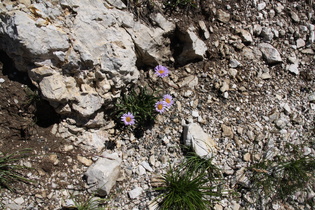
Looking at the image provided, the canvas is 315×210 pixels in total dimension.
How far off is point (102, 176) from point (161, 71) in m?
1.64

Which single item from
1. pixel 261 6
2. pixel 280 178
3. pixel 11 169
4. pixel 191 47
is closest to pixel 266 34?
pixel 261 6

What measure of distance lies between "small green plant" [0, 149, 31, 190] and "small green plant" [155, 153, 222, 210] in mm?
1684

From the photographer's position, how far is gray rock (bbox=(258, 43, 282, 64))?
4.27 metres

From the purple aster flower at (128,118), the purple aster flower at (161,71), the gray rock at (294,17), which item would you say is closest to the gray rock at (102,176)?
the purple aster flower at (128,118)

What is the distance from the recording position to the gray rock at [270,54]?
4270mm

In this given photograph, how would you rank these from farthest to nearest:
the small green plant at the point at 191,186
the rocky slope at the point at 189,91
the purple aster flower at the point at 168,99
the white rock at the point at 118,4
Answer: the purple aster flower at the point at 168,99 → the white rock at the point at 118,4 → the small green plant at the point at 191,186 → the rocky slope at the point at 189,91

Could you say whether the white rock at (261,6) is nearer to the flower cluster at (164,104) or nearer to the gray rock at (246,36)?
the gray rock at (246,36)

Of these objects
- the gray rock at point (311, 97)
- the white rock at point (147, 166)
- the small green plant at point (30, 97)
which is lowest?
the white rock at point (147, 166)

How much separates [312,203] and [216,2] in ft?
11.2

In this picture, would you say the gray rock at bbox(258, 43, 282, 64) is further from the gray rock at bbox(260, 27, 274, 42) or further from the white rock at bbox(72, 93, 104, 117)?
the white rock at bbox(72, 93, 104, 117)

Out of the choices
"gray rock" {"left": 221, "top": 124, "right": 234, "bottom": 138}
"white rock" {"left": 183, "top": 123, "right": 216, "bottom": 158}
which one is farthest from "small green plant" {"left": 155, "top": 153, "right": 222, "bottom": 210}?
"gray rock" {"left": 221, "top": 124, "right": 234, "bottom": 138}

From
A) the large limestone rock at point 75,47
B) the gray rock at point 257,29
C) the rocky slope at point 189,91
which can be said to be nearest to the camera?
the large limestone rock at point 75,47

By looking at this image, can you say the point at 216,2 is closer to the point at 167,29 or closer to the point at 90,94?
the point at 167,29

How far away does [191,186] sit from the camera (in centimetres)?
337
